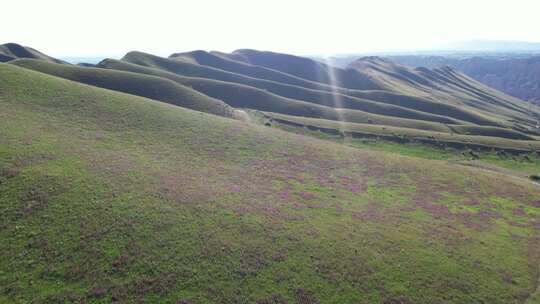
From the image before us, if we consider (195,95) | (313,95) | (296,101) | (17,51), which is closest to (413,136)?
(296,101)

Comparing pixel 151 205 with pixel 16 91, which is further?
pixel 16 91

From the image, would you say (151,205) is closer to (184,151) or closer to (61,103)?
(184,151)

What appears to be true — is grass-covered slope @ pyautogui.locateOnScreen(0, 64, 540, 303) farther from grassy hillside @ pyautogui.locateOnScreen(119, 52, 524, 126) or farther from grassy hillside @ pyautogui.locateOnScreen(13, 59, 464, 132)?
grassy hillside @ pyautogui.locateOnScreen(119, 52, 524, 126)

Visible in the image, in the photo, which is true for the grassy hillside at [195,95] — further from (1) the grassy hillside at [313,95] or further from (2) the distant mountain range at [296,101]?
(1) the grassy hillside at [313,95]

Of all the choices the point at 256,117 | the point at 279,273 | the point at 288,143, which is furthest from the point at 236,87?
the point at 279,273

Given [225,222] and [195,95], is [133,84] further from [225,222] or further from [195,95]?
[225,222]

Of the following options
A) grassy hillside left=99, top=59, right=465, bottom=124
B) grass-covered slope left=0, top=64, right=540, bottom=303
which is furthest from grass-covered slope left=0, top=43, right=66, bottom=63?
grass-covered slope left=0, top=64, right=540, bottom=303
